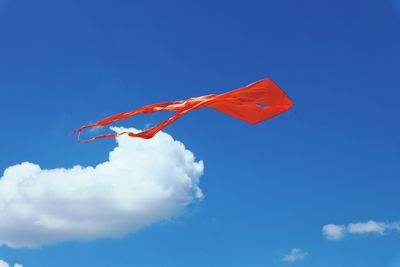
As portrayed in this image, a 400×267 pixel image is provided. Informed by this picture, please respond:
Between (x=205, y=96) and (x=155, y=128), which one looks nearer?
(x=155, y=128)

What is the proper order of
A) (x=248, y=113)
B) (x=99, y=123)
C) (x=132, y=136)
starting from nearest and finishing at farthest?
1. (x=132, y=136)
2. (x=99, y=123)
3. (x=248, y=113)

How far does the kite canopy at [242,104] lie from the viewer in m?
14.6

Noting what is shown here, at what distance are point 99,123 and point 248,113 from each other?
194 inches

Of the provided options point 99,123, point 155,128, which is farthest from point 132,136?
point 99,123

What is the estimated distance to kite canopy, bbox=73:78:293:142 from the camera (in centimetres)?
1462

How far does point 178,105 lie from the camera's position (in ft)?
49.4

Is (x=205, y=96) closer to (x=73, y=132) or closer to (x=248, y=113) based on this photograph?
(x=248, y=113)

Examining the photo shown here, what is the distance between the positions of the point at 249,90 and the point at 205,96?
1.46 meters

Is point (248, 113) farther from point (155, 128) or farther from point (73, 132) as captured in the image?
point (73, 132)

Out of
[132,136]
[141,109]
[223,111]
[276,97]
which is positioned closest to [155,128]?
[132,136]

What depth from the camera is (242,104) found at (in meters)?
15.2

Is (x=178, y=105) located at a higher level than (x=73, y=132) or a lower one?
higher

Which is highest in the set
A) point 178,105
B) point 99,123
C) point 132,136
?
point 178,105

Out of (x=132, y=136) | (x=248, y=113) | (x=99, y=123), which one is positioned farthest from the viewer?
(x=248, y=113)
